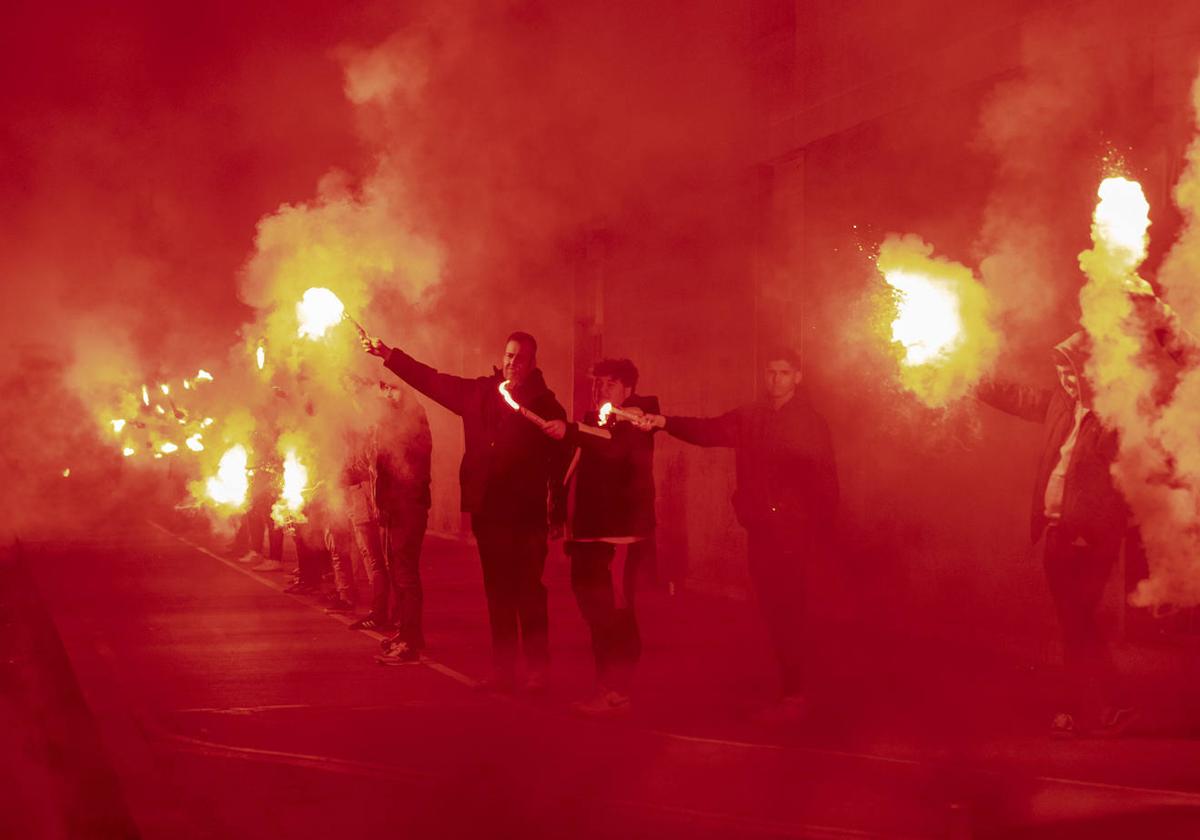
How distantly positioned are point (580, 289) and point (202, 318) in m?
6.37

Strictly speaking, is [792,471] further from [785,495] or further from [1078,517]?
[1078,517]

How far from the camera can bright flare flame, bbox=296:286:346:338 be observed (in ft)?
27.9

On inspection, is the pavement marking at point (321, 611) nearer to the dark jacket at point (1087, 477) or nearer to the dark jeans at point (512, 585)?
the dark jeans at point (512, 585)

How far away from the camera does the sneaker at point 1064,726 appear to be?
21.1ft

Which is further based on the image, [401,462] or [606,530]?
[401,462]

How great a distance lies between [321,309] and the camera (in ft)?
28.0

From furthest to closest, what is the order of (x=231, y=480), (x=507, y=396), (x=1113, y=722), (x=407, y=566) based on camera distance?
(x=231, y=480) < (x=407, y=566) < (x=507, y=396) < (x=1113, y=722)

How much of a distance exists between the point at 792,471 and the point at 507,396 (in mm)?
1374

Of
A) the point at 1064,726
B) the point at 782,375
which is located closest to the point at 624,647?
the point at 782,375

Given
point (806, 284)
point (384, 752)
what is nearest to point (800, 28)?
point (806, 284)

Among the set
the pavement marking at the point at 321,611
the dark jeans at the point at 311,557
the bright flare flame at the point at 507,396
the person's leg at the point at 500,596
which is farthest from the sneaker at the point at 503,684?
the dark jeans at the point at 311,557

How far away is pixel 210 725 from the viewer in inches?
267

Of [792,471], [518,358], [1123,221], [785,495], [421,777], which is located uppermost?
[1123,221]

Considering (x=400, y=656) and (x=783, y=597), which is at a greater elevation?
(x=783, y=597)
